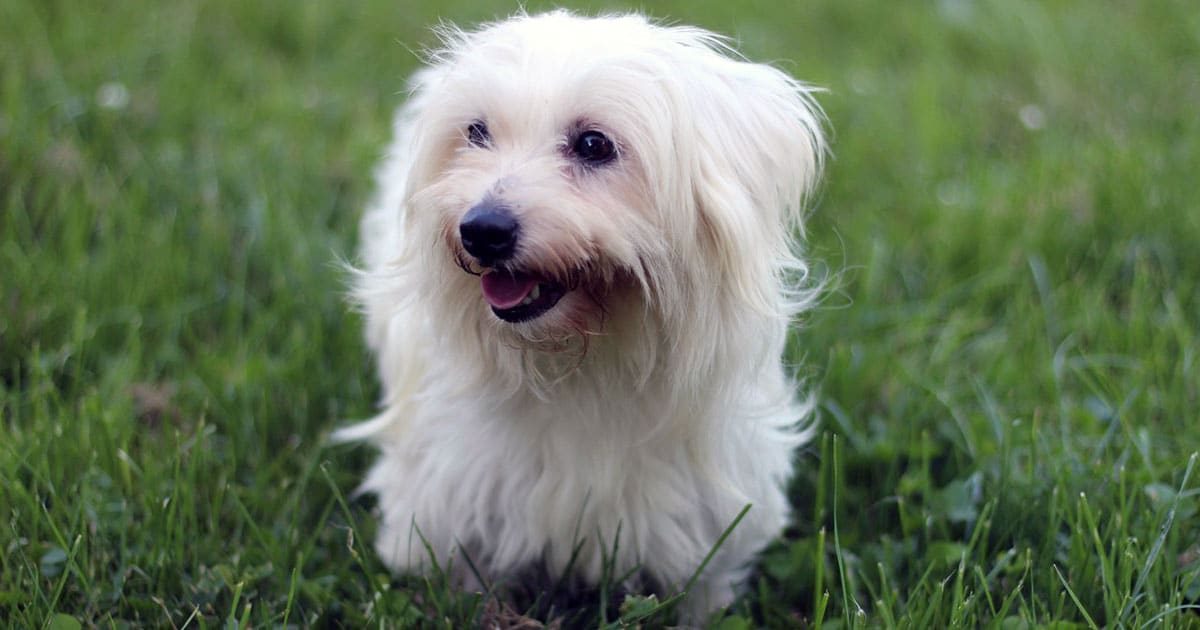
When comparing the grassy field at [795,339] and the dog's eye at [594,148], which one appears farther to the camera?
the grassy field at [795,339]

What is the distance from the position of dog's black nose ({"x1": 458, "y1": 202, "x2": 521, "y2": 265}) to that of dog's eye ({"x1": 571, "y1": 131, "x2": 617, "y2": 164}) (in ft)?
0.84

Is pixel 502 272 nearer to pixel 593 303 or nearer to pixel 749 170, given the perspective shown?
pixel 593 303

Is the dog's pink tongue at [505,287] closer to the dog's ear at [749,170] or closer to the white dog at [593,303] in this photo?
the white dog at [593,303]

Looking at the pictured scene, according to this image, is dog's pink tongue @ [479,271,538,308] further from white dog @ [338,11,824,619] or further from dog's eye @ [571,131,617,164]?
dog's eye @ [571,131,617,164]

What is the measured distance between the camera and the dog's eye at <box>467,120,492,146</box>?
2434 mm

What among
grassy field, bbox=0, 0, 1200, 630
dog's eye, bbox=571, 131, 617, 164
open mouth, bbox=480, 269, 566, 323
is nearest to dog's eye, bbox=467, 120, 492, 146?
dog's eye, bbox=571, 131, 617, 164

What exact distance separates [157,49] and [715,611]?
12.1 ft

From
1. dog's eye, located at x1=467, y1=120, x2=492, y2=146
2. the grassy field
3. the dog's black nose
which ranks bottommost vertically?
the grassy field

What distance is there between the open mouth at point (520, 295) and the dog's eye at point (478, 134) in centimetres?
30

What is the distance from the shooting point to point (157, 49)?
16.8 ft

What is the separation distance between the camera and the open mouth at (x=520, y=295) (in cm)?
231

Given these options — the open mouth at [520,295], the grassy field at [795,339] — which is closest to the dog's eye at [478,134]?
the open mouth at [520,295]

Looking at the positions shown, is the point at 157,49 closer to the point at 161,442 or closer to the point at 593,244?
the point at 161,442

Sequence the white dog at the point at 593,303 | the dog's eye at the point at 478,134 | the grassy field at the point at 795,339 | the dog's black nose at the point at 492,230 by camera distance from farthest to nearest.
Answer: the grassy field at the point at 795,339
the dog's eye at the point at 478,134
the white dog at the point at 593,303
the dog's black nose at the point at 492,230
